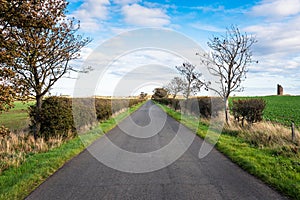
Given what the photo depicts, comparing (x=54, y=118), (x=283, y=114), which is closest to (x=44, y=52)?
(x=54, y=118)

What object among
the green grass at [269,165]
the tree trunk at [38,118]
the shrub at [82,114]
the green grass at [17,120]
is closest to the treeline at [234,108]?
the green grass at [269,165]

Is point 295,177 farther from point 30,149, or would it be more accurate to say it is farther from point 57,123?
point 57,123

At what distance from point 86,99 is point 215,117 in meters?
9.95

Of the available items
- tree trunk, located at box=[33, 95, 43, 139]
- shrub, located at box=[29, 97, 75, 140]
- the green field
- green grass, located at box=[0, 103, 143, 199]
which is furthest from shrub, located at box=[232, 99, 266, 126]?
tree trunk, located at box=[33, 95, 43, 139]

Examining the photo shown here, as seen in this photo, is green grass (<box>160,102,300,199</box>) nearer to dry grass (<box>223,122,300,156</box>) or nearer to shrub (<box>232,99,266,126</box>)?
dry grass (<box>223,122,300,156</box>)

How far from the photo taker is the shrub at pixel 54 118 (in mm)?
11812

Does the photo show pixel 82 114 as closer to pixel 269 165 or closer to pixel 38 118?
pixel 38 118

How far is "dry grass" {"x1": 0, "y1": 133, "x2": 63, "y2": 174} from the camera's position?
24.2 feet

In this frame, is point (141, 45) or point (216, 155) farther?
point (141, 45)

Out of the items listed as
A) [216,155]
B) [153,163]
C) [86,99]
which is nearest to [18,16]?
[153,163]

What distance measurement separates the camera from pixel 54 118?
11922 mm

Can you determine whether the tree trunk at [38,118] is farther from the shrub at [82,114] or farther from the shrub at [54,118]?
the shrub at [82,114]

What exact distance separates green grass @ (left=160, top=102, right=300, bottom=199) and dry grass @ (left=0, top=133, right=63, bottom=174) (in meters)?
6.59

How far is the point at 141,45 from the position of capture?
18.5m
